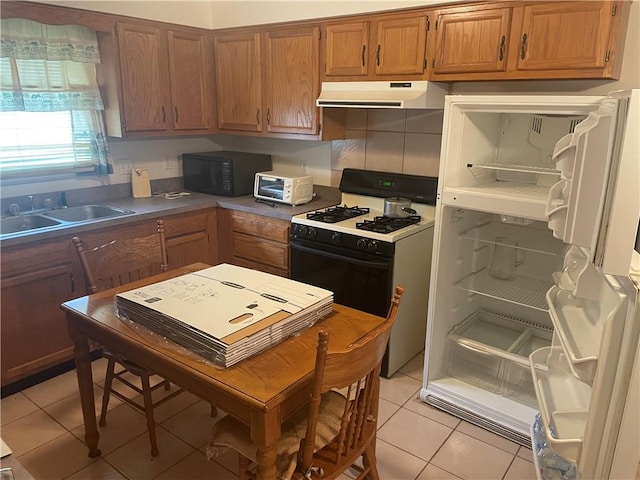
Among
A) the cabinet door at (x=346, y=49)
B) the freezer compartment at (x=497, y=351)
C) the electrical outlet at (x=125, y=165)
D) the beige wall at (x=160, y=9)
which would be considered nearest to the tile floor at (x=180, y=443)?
the freezer compartment at (x=497, y=351)

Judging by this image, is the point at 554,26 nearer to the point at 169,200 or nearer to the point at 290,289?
the point at 290,289

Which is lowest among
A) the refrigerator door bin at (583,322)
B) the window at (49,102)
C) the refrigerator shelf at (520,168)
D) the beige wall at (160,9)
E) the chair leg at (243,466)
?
the chair leg at (243,466)

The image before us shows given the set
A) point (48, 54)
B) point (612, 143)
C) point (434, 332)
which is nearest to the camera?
point (612, 143)

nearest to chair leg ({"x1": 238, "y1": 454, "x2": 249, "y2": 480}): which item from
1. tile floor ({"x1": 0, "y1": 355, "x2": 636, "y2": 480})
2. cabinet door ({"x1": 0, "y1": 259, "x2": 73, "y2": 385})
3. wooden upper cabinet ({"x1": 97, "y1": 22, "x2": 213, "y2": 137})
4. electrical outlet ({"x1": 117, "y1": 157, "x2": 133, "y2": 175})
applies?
tile floor ({"x1": 0, "y1": 355, "x2": 636, "y2": 480})

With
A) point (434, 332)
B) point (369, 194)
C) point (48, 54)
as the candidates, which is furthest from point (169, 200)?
point (434, 332)

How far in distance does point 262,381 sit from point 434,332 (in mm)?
1403

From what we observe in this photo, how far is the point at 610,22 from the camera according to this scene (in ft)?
6.82

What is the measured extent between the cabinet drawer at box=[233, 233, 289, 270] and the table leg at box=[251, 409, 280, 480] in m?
1.88

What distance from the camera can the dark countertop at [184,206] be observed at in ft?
8.69

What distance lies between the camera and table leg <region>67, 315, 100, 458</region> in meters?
1.87

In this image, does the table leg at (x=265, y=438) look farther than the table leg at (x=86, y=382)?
No

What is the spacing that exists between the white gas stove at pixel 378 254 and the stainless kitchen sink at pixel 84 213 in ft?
3.90

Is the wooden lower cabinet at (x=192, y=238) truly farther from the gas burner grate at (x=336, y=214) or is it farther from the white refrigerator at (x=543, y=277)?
the white refrigerator at (x=543, y=277)

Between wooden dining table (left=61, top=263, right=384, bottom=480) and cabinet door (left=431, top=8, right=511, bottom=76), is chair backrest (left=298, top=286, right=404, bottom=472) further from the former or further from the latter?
cabinet door (left=431, top=8, right=511, bottom=76)
